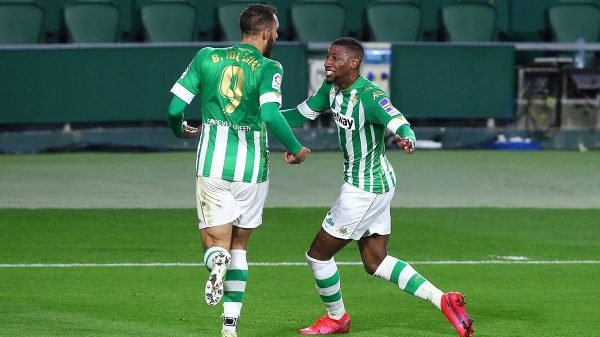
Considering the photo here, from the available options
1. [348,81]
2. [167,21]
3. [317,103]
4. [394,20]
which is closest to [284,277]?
[317,103]

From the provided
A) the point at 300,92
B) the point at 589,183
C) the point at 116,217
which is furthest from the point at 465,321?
the point at 300,92

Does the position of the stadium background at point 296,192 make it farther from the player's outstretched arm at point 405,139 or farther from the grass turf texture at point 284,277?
the player's outstretched arm at point 405,139

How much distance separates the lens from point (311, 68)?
2150cm

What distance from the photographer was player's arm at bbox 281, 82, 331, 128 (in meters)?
8.74

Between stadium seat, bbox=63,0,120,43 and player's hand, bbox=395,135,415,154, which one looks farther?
stadium seat, bbox=63,0,120,43

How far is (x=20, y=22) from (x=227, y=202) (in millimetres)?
14599

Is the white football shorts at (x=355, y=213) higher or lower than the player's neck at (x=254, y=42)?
lower

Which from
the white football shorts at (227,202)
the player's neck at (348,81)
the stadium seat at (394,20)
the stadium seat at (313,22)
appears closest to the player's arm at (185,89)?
the white football shorts at (227,202)

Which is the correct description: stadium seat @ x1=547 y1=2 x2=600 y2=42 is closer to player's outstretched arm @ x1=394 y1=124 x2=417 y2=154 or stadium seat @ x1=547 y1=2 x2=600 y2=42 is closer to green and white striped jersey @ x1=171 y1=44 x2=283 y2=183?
player's outstretched arm @ x1=394 y1=124 x2=417 y2=154

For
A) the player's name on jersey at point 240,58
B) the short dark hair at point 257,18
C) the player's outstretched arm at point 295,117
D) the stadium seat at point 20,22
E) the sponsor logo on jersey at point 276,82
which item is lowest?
the stadium seat at point 20,22

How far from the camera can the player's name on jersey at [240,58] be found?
7.91 metres

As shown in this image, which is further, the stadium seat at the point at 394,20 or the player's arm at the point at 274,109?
the stadium seat at the point at 394,20

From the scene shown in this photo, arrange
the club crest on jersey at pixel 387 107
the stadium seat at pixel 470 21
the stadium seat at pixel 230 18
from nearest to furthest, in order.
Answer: the club crest on jersey at pixel 387 107 → the stadium seat at pixel 230 18 → the stadium seat at pixel 470 21

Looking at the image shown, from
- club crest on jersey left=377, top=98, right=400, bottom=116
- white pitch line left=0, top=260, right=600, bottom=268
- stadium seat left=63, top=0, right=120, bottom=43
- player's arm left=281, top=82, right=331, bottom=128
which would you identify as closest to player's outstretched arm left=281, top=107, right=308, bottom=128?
player's arm left=281, top=82, right=331, bottom=128
